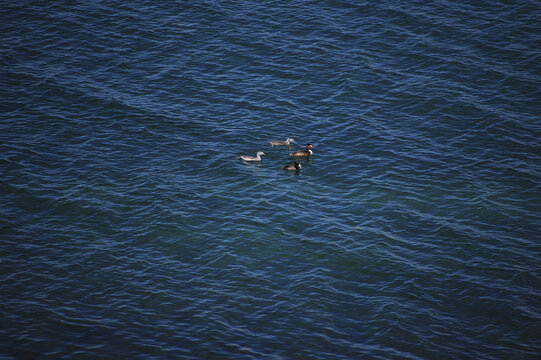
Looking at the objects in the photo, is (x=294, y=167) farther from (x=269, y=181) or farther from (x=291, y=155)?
(x=269, y=181)

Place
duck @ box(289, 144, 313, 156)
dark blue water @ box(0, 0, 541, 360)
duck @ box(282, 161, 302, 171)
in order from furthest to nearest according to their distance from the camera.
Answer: duck @ box(289, 144, 313, 156) → duck @ box(282, 161, 302, 171) → dark blue water @ box(0, 0, 541, 360)

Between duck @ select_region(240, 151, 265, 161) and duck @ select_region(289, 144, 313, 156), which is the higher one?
duck @ select_region(289, 144, 313, 156)

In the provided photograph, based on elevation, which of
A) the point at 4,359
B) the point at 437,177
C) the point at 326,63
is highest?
the point at 326,63

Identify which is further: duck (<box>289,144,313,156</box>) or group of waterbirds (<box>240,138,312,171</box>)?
duck (<box>289,144,313,156</box>)

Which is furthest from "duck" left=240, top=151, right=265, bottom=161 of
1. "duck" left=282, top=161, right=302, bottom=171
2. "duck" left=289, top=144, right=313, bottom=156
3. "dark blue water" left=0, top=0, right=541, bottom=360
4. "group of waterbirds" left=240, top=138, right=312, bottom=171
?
"duck" left=289, top=144, right=313, bottom=156

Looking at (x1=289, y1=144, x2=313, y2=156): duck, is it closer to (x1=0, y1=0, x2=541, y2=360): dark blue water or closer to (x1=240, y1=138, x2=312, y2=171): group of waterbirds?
(x1=240, y1=138, x2=312, y2=171): group of waterbirds

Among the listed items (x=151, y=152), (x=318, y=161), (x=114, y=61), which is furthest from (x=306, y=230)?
(x=114, y=61)

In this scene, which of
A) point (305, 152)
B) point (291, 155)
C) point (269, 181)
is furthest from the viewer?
point (305, 152)

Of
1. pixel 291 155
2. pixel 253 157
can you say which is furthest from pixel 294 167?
pixel 253 157

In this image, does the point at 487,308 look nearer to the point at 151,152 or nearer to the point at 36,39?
the point at 151,152
